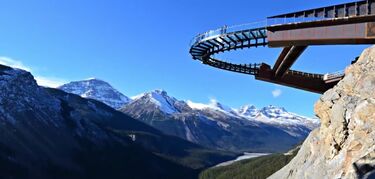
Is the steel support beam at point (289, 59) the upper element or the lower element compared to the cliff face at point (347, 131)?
upper

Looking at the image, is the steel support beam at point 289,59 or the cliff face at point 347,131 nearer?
the cliff face at point 347,131

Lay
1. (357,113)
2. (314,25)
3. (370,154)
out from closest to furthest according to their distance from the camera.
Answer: (370,154), (357,113), (314,25)

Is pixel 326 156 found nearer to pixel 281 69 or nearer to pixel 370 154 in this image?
pixel 370 154

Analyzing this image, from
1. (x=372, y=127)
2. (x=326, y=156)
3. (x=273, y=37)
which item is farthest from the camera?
(x=273, y=37)

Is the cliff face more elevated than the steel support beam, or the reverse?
the steel support beam

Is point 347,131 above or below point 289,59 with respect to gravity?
below

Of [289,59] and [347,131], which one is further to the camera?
[289,59]

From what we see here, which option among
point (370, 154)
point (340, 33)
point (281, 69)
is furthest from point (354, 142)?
point (281, 69)

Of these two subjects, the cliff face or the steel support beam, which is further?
the steel support beam
